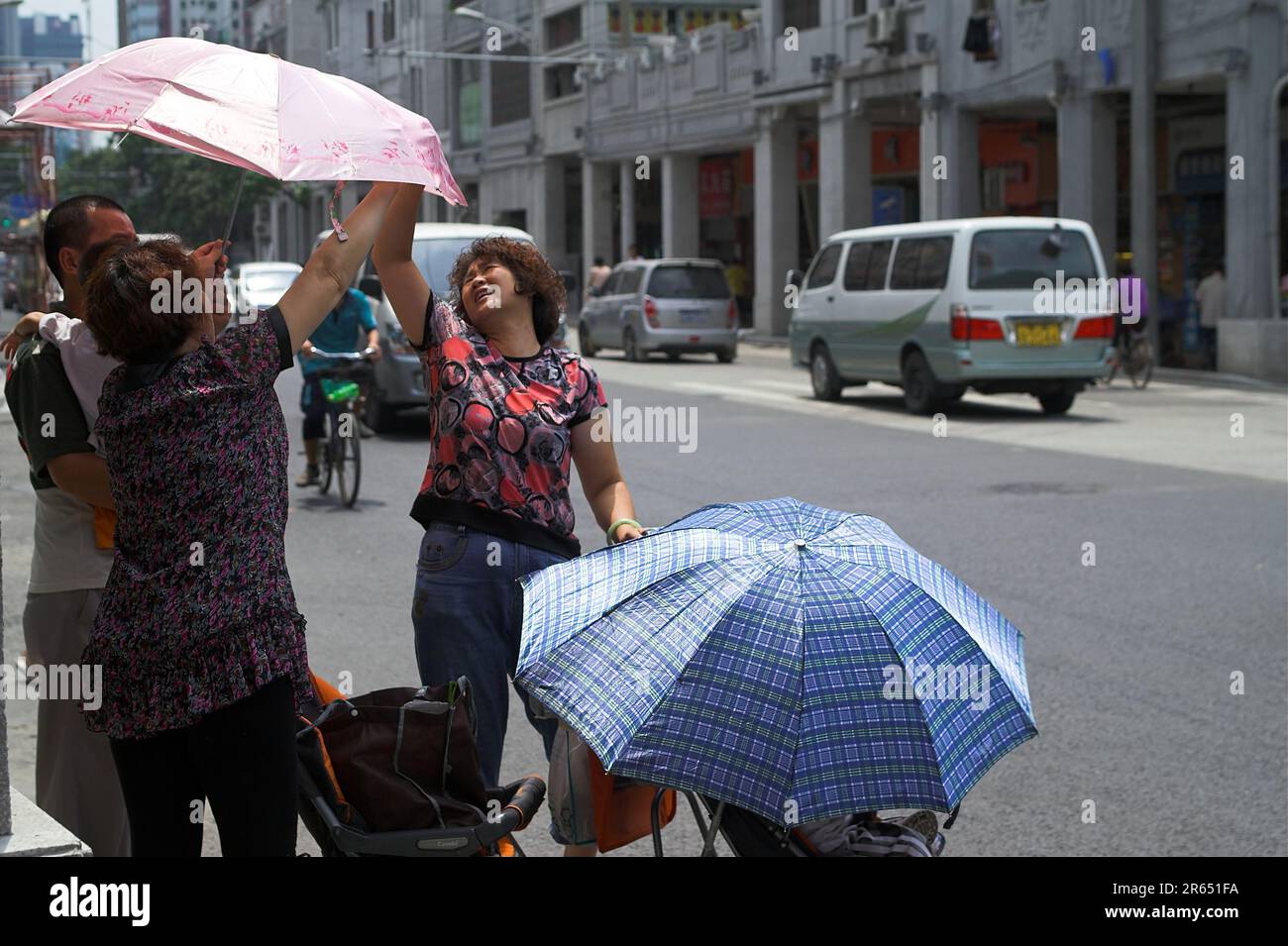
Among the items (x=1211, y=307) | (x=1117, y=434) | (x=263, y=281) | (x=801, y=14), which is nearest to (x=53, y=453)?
(x=1117, y=434)

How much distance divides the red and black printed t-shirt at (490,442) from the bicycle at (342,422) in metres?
8.30

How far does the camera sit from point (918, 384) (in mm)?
18938

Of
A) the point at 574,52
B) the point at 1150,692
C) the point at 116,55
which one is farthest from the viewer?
the point at 574,52

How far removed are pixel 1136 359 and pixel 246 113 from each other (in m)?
21.0

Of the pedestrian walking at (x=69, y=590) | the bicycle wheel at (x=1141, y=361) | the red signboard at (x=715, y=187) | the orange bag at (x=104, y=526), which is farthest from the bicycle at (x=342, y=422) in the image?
the red signboard at (x=715, y=187)

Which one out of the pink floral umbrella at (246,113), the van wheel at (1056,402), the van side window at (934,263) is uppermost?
the van side window at (934,263)

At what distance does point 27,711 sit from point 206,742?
4.33 m

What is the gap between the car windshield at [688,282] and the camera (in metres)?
28.8

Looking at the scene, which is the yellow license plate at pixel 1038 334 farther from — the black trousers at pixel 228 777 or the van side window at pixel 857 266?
the black trousers at pixel 228 777

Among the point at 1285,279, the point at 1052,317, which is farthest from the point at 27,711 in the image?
the point at 1285,279

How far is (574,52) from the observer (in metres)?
50.4

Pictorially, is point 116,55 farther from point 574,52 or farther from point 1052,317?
point 574,52

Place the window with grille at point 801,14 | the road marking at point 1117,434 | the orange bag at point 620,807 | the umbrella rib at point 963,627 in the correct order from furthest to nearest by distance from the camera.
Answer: the window with grille at point 801,14, the road marking at point 1117,434, the orange bag at point 620,807, the umbrella rib at point 963,627

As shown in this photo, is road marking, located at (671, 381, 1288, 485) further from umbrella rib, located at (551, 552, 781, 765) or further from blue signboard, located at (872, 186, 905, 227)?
blue signboard, located at (872, 186, 905, 227)
